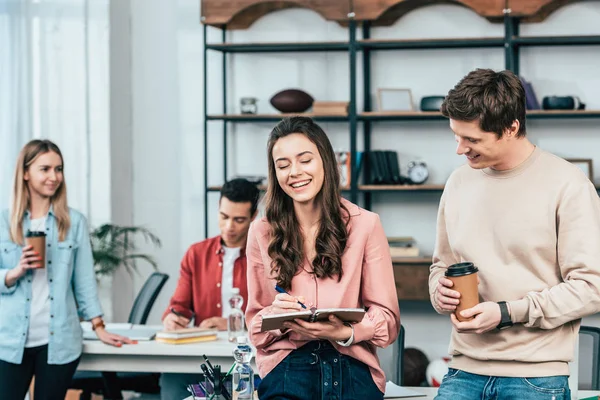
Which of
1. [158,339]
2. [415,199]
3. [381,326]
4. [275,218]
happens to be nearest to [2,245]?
[158,339]

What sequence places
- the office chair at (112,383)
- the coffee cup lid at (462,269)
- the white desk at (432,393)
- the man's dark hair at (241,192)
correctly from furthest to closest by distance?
the office chair at (112,383) < the man's dark hair at (241,192) < the white desk at (432,393) < the coffee cup lid at (462,269)

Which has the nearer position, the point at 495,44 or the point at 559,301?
the point at 559,301

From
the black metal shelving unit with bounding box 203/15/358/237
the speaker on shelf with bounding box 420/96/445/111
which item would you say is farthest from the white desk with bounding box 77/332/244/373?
the speaker on shelf with bounding box 420/96/445/111

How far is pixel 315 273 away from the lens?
2240 millimetres

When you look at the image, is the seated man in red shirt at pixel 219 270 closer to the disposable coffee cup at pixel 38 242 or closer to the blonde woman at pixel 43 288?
the blonde woman at pixel 43 288

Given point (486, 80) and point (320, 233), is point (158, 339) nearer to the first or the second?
point (320, 233)

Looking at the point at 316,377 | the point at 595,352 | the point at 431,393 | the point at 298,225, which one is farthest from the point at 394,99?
the point at 316,377

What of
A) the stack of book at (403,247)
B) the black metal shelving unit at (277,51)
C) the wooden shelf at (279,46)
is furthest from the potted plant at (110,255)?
the stack of book at (403,247)

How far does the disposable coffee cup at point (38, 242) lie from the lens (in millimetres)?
3186

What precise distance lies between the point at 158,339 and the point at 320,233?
1.58m

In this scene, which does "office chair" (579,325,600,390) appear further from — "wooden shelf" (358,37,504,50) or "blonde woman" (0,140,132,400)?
"wooden shelf" (358,37,504,50)

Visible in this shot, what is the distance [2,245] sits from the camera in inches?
135

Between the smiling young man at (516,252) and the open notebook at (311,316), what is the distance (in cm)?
22

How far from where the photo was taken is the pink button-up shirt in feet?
7.29
